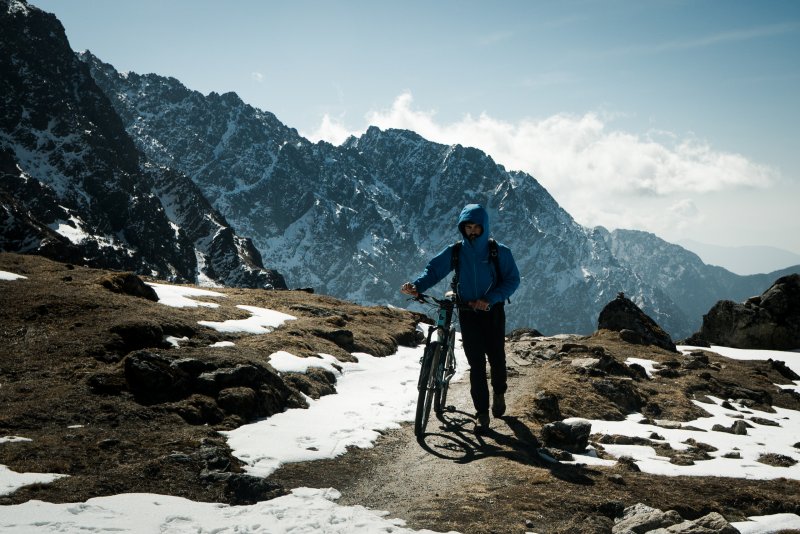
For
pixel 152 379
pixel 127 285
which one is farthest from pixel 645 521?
pixel 127 285

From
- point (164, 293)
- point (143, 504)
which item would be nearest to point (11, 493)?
point (143, 504)

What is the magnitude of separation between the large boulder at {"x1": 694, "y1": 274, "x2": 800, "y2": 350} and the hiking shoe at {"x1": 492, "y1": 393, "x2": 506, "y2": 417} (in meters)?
32.7

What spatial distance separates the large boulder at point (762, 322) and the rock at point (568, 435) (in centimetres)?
3316

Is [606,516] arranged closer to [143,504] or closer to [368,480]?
[368,480]

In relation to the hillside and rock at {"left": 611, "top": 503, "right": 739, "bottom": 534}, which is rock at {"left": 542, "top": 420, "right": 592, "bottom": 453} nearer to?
the hillside

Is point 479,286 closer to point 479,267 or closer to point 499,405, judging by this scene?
point 479,267

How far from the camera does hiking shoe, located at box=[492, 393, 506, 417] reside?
1080 cm

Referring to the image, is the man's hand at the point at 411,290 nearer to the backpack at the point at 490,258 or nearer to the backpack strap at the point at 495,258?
the backpack at the point at 490,258

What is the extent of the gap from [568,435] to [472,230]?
12.6 feet

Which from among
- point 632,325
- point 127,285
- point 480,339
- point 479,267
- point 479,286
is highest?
point 479,267

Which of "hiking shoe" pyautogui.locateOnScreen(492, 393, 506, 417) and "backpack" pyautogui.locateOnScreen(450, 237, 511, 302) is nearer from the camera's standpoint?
"backpack" pyautogui.locateOnScreen(450, 237, 511, 302)

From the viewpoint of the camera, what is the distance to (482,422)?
390 inches

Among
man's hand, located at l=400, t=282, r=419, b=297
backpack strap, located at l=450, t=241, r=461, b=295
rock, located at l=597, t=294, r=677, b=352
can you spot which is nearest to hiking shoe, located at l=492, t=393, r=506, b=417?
backpack strap, located at l=450, t=241, r=461, b=295

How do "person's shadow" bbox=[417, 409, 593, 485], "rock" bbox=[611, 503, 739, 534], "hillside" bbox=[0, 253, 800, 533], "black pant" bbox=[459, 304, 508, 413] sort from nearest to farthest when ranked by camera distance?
"rock" bbox=[611, 503, 739, 534], "hillside" bbox=[0, 253, 800, 533], "person's shadow" bbox=[417, 409, 593, 485], "black pant" bbox=[459, 304, 508, 413]
